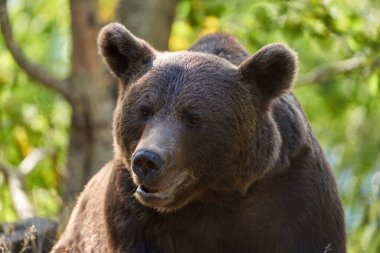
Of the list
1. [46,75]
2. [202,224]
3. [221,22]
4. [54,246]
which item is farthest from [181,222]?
[221,22]

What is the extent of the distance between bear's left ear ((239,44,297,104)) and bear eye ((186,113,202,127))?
437mm

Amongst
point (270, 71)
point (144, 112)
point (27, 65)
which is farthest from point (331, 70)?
point (144, 112)

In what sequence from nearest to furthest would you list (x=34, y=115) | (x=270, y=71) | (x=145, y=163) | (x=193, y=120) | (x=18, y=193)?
(x=145, y=163)
(x=193, y=120)
(x=270, y=71)
(x=18, y=193)
(x=34, y=115)

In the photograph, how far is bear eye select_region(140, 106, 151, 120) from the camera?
618 cm

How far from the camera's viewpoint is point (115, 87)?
11320mm

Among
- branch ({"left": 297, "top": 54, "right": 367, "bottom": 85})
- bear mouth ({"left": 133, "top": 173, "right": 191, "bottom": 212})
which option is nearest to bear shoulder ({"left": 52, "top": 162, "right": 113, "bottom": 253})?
bear mouth ({"left": 133, "top": 173, "right": 191, "bottom": 212})

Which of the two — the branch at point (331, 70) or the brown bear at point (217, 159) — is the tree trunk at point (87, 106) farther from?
the brown bear at point (217, 159)

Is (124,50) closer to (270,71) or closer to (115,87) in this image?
(270,71)

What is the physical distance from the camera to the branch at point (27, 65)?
10039mm

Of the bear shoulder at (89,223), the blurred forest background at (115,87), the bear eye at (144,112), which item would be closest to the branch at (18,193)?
the blurred forest background at (115,87)

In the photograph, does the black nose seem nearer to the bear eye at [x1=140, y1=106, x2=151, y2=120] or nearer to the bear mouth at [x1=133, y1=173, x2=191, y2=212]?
the bear mouth at [x1=133, y1=173, x2=191, y2=212]

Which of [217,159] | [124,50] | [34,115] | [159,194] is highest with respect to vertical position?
[124,50]

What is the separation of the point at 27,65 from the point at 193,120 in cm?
468

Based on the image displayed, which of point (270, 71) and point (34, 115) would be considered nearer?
point (270, 71)
